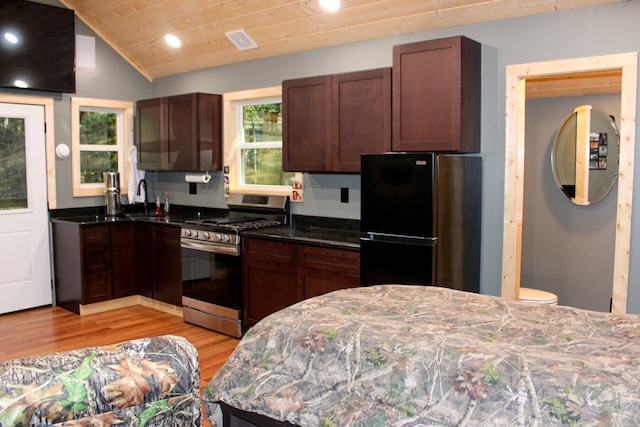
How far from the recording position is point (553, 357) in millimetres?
1760

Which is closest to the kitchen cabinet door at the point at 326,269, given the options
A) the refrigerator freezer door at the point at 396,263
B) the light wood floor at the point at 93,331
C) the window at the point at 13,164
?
the refrigerator freezer door at the point at 396,263

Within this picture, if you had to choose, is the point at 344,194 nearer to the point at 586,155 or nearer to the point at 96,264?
the point at 586,155

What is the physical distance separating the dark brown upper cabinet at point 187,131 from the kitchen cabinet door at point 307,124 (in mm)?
1245

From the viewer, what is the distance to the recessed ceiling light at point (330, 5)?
13.6 ft

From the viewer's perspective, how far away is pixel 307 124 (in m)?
4.49

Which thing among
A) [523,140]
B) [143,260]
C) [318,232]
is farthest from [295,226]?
[523,140]

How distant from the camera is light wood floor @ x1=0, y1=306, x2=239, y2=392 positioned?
175 inches

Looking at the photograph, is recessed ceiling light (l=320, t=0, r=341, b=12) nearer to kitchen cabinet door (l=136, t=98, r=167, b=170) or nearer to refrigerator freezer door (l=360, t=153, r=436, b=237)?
refrigerator freezer door (l=360, t=153, r=436, b=237)

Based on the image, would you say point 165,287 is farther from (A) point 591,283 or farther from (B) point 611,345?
(B) point 611,345

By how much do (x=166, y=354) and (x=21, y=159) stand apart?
4.90 metres

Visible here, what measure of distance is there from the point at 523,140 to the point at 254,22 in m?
2.43

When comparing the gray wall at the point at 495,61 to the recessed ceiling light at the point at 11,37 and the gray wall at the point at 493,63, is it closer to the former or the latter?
the gray wall at the point at 493,63

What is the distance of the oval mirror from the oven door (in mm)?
3019

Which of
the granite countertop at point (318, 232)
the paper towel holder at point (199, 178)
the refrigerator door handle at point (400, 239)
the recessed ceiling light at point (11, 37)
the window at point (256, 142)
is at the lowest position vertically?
the granite countertop at point (318, 232)
